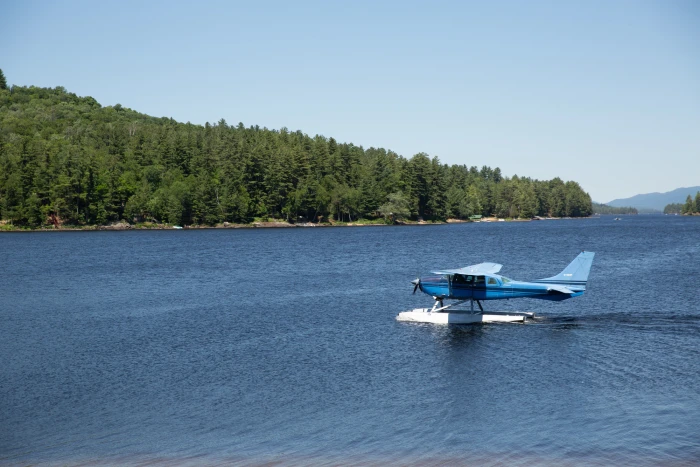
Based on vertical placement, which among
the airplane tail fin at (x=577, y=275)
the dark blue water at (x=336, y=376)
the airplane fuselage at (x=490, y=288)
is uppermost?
the airplane tail fin at (x=577, y=275)

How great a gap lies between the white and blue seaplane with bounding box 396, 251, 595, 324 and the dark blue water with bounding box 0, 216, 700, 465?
1.20 meters

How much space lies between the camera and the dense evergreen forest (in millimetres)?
116062

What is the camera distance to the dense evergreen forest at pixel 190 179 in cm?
11606

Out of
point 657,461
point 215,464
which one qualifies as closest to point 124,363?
point 215,464

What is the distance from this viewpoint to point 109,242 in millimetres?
87062

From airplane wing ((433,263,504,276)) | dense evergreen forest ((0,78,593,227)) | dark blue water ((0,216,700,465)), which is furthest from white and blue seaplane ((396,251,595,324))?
dense evergreen forest ((0,78,593,227))

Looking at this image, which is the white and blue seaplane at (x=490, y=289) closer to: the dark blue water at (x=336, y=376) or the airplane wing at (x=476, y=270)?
the airplane wing at (x=476, y=270)

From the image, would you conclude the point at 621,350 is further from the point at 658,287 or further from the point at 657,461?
the point at 658,287

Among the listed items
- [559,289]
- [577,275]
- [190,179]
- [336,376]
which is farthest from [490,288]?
[190,179]

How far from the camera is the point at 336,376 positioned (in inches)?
893

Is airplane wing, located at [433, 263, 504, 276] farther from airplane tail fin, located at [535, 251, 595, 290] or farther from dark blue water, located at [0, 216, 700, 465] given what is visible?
airplane tail fin, located at [535, 251, 595, 290]

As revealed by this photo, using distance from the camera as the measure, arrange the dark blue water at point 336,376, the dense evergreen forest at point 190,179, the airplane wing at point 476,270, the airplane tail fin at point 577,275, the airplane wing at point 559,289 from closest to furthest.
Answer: the dark blue water at point 336,376
the airplane wing at point 559,289
the airplane wing at point 476,270
the airplane tail fin at point 577,275
the dense evergreen forest at point 190,179

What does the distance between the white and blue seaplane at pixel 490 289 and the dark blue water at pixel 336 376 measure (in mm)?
1199

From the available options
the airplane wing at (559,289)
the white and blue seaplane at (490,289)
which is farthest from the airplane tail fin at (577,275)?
the airplane wing at (559,289)
